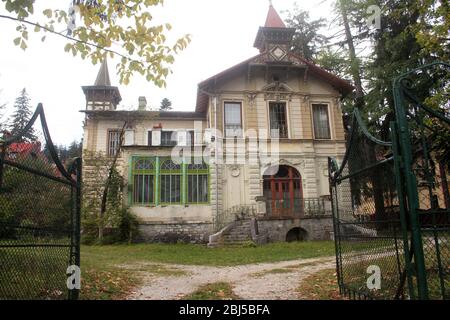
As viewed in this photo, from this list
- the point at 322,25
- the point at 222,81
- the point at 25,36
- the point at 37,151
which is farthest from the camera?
the point at 322,25

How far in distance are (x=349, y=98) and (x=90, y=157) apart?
18.7 meters

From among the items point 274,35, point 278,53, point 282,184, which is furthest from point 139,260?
point 274,35

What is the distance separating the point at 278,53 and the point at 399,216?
68.0ft

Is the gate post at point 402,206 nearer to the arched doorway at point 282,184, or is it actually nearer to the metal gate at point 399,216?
the metal gate at point 399,216

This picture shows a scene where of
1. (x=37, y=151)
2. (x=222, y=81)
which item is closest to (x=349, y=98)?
(x=222, y=81)

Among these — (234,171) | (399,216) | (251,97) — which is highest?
(251,97)

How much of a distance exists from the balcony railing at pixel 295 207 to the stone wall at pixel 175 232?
3672mm

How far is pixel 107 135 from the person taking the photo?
27.8m

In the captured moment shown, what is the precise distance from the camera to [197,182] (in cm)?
2133

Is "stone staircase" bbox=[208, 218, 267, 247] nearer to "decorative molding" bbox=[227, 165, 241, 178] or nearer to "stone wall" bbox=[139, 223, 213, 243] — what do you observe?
"stone wall" bbox=[139, 223, 213, 243]

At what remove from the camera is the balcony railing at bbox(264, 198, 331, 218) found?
65.8 feet

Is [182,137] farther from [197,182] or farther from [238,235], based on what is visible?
[238,235]

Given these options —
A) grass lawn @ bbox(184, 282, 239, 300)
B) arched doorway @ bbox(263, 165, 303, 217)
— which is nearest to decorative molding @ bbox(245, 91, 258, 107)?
arched doorway @ bbox(263, 165, 303, 217)
